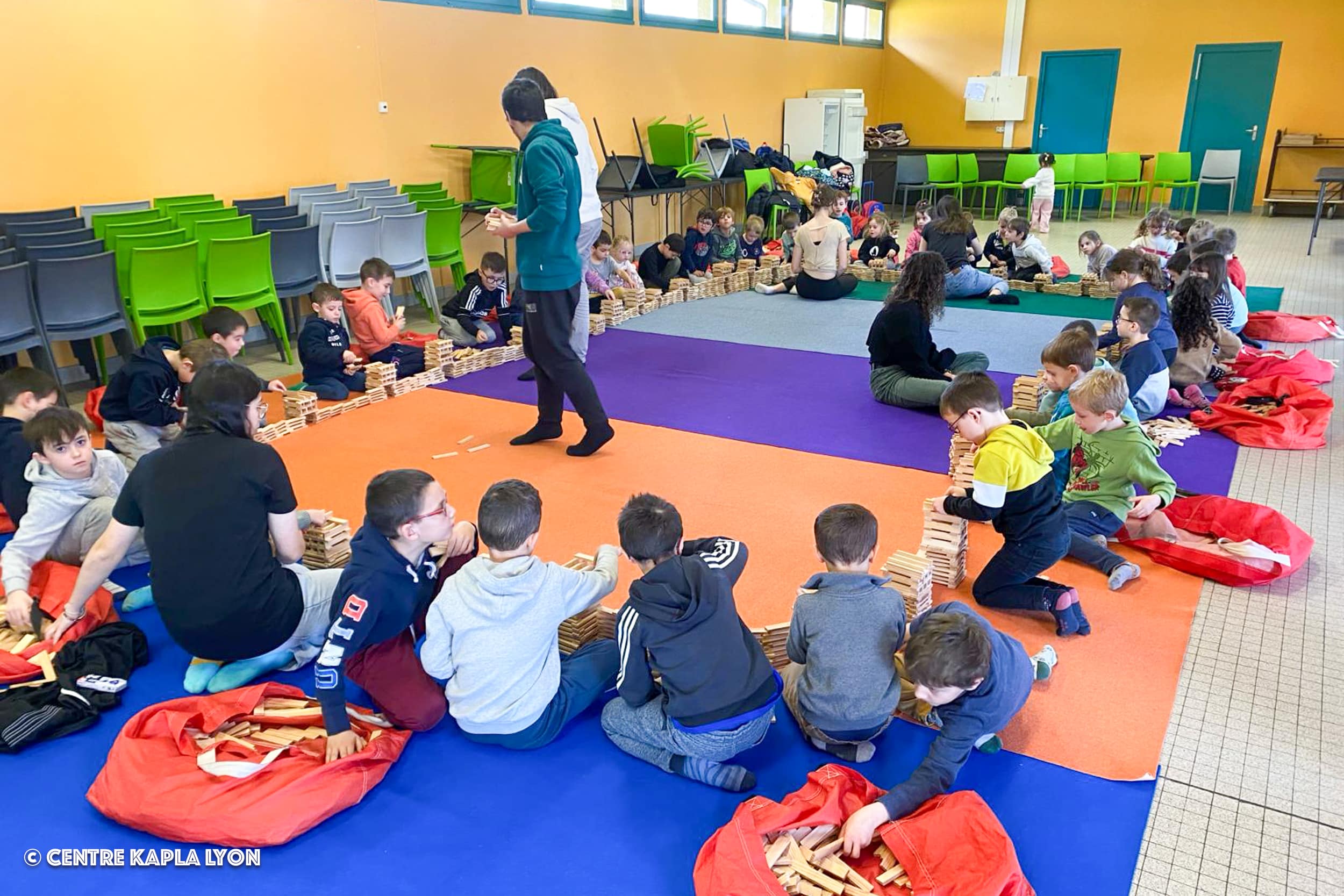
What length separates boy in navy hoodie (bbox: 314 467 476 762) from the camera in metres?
2.54

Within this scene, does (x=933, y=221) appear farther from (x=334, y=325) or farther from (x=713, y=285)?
(x=334, y=325)

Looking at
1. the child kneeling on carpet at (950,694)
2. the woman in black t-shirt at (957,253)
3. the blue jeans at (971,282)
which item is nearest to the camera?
the child kneeling on carpet at (950,694)

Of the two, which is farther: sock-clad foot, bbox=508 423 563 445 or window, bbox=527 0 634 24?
window, bbox=527 0 634 24

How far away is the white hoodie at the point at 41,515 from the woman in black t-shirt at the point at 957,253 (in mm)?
6693

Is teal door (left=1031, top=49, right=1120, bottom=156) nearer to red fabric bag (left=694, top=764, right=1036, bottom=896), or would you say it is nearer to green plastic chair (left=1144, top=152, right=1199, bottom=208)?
green plastic chair (left=1144, top=152, right=1199, bottom=208)

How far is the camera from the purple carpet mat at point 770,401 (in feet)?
15.7

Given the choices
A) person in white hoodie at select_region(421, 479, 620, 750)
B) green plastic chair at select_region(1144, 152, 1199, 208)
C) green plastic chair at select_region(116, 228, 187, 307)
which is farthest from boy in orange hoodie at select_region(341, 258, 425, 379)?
green plastic chair at select_region(1144, 152, 1199, 208)

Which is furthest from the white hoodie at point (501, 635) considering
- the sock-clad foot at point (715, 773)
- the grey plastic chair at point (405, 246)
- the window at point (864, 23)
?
the window at point (864, 23)

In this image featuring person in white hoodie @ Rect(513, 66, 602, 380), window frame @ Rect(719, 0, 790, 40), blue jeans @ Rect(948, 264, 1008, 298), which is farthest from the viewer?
window frame @ Rect(719, 0, 790, 40)

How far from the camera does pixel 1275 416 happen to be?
16.5ft

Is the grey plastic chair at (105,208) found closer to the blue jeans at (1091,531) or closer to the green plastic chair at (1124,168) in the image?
the blue jeans at (1091,531)

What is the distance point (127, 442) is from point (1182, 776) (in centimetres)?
470

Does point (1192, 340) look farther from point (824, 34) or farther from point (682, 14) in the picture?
point (824, 34)

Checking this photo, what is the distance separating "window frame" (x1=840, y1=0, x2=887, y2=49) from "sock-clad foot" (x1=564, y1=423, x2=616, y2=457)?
46.6 feet
